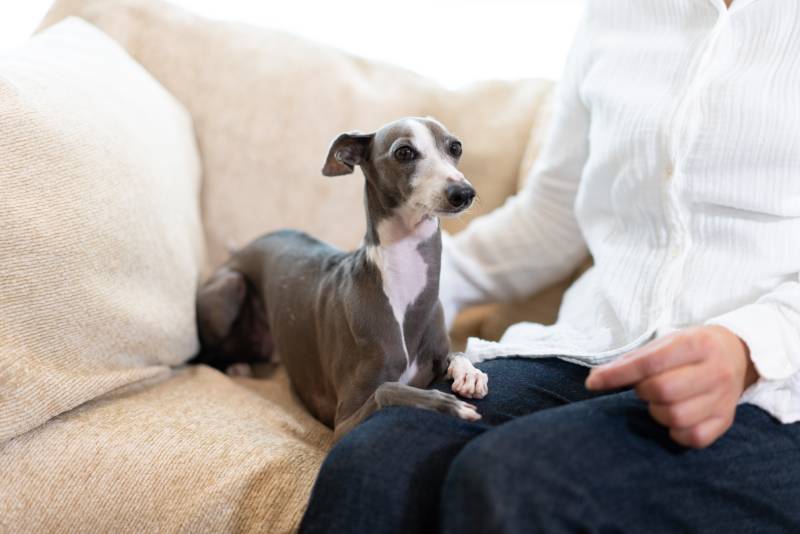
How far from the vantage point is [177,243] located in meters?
1.38

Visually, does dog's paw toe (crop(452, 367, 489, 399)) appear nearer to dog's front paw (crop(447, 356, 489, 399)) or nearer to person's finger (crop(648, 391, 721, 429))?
dog's front paw (crop(447, 356, 489, 399))

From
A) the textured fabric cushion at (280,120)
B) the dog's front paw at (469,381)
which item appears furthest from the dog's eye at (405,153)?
the textured fabric cushion at (280,120)

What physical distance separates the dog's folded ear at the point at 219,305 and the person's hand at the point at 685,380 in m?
0.88

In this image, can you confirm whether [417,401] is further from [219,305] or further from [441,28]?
[441,28]

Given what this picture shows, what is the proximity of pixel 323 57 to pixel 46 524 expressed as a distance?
112 cm

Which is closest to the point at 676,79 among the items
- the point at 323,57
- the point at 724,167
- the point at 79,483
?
the point at 724,167

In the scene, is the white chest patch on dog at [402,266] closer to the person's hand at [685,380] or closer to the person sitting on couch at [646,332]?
the person sitting on couch at [646,332]

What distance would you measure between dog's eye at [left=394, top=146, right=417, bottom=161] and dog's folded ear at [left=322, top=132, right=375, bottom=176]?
10 centimetres

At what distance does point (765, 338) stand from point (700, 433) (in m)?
0.15

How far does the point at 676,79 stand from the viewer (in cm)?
104

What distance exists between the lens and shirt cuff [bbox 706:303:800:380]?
81cm

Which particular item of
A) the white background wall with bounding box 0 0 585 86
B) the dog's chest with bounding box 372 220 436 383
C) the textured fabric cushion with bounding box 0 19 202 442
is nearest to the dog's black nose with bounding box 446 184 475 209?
the dog's chest with bounding box 372 220 436 383

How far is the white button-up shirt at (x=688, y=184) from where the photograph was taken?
3.03 ft

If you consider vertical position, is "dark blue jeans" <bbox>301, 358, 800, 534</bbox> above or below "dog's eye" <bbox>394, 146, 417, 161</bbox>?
below
